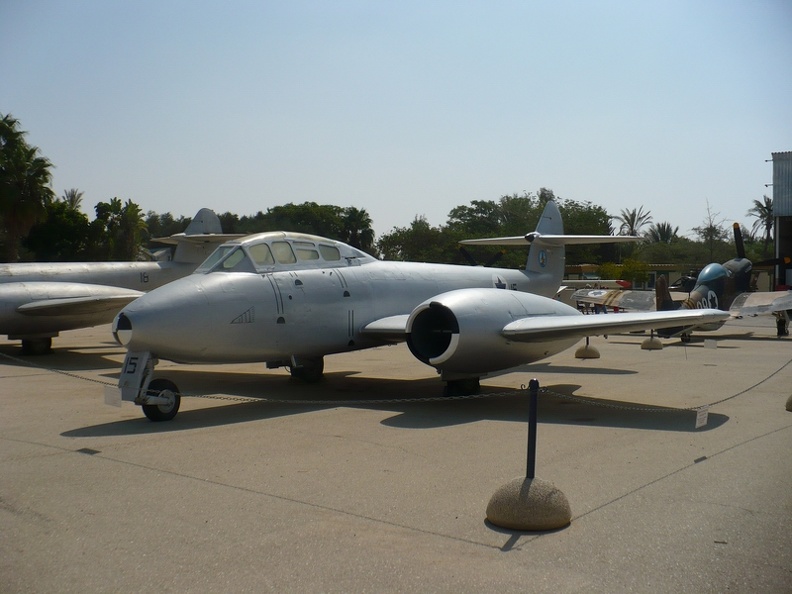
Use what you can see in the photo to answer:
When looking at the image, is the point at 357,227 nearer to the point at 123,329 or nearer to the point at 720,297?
the point at 720,297

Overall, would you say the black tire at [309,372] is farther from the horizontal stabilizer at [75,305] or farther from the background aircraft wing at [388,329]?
the horizontal stabilizer at [75,305]

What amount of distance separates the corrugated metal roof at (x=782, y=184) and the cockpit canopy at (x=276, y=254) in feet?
Answer: 116

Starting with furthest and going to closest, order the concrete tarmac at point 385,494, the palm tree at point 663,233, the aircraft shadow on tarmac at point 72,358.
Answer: the palm tree at point 663,233 → the aircraft shadow on tarmac at point 72,358 → the concrete tarmac at point 385,494

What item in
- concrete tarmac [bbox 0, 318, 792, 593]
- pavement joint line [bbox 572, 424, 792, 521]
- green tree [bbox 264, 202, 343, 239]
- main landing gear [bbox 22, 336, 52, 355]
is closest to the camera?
concrete tarmac [bbox 0, 318, 792, 593]

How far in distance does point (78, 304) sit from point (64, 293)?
1.34 metres

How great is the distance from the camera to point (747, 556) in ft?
15.4

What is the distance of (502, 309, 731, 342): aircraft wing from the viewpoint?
10.4m

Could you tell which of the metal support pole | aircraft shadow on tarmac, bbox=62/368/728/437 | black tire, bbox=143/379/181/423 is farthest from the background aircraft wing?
the metal support pole

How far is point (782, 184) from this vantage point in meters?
42.2

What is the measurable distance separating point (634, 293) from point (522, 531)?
23299 mm

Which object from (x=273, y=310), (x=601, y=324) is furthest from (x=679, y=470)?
(x=273, y=310)

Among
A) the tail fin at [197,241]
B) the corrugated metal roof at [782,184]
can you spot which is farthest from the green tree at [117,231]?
the corrugated metal roof at [782,184]

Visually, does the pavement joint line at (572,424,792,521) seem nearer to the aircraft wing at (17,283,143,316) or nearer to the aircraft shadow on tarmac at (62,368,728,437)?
the aircraft shadow on tarmac at (62,368,728,437)

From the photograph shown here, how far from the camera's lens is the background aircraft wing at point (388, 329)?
1188cm
